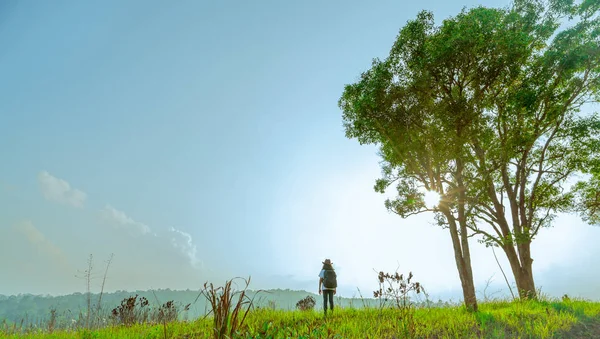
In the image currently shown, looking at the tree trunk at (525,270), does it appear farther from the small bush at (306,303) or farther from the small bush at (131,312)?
the small bush at (131,312)

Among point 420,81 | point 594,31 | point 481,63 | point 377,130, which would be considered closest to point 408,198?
point 377,130

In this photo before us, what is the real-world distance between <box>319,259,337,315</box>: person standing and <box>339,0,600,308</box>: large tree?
492 centimetres

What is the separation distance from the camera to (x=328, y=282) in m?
14.3

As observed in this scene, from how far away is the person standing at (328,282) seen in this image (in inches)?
557

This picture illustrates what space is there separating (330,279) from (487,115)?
10653mm

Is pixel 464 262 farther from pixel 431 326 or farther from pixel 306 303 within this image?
pixel 306 303

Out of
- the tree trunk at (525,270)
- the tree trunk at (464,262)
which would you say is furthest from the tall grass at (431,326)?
the tree trunk at (525,270)

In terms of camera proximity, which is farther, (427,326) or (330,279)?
(330,279)

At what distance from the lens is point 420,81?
1470cm

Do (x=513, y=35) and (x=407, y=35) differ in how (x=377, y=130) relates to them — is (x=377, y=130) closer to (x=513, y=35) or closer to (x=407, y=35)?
(x=407, y=35)

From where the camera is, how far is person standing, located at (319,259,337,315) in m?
14.1

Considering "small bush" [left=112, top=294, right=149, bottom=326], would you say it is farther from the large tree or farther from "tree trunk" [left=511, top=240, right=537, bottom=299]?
"tree trunk" [left=511, top=240, right=537, bottom=299]

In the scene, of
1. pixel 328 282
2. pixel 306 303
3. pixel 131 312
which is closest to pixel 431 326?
pixel 328 282

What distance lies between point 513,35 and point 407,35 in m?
4.15
